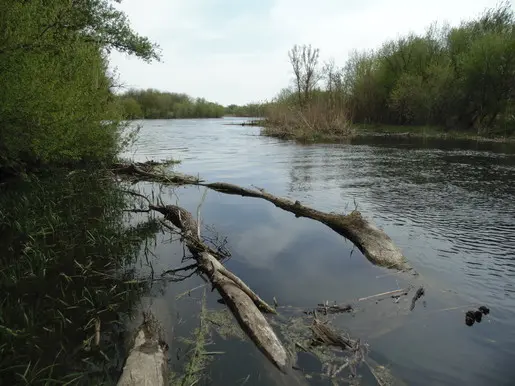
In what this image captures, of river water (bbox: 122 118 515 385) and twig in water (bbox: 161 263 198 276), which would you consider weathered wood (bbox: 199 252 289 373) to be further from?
twig in water (bbox: 161 263 198 276)

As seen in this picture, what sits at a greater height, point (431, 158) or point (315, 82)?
point (315, 82)

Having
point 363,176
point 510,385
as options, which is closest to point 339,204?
point 363,176

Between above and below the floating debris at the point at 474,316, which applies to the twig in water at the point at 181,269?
below

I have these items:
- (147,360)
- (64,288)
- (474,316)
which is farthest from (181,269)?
(474,316)

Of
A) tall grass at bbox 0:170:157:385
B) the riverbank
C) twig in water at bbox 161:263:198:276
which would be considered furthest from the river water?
the riverbank

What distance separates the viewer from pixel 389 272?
22.0 ft

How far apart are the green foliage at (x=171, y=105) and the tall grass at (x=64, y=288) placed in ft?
308

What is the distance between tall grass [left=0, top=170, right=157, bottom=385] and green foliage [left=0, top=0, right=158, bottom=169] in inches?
72.9

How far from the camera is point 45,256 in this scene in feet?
22.3

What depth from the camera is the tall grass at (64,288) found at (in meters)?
4.09

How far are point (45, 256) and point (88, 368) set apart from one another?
11.7 feet

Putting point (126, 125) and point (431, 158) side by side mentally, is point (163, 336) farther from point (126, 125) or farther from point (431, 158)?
point (431, 158)

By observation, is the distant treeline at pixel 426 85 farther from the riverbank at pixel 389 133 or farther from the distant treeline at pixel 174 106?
the distant treeline at pixel 174 106

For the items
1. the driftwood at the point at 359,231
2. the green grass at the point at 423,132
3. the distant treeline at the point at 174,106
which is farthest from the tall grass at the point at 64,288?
the distant treeline at the point at 174,106
